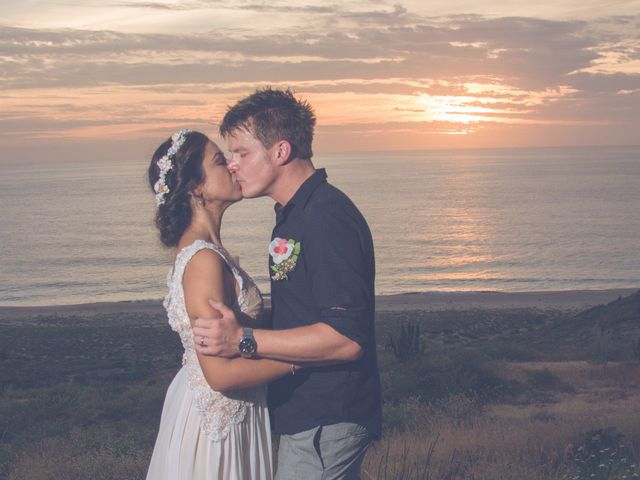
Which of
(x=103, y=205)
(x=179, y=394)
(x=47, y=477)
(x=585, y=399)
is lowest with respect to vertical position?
(x=103, y=205)

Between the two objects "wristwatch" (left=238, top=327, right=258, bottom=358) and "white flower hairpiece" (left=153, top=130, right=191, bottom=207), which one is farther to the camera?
"white flower hairpiece" (left=153, top=130, right=191, bottom=207)

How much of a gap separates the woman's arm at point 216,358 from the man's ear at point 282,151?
455mm

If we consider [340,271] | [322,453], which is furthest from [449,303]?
[340,271]

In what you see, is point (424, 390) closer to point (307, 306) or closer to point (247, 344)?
point (307, 306)

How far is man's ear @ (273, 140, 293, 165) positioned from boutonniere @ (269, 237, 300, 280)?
12.3 inches

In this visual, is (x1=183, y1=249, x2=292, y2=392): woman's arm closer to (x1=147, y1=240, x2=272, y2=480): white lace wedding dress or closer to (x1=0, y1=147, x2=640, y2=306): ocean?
(x1=147, y1=240, x2=272, y2=480): white lace wedding dress

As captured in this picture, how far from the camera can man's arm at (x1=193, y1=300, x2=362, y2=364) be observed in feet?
9.66

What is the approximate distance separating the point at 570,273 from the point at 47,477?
168 feet

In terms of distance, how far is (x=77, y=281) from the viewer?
56000 mm

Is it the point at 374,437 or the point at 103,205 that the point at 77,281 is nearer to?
the point at 374,437

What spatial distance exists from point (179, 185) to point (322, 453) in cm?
126

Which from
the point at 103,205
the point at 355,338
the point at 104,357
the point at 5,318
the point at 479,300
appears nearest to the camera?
the point at 355,338

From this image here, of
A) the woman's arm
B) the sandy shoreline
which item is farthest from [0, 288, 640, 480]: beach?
the woman's arm

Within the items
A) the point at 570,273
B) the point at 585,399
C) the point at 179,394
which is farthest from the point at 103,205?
the point at 179,394
